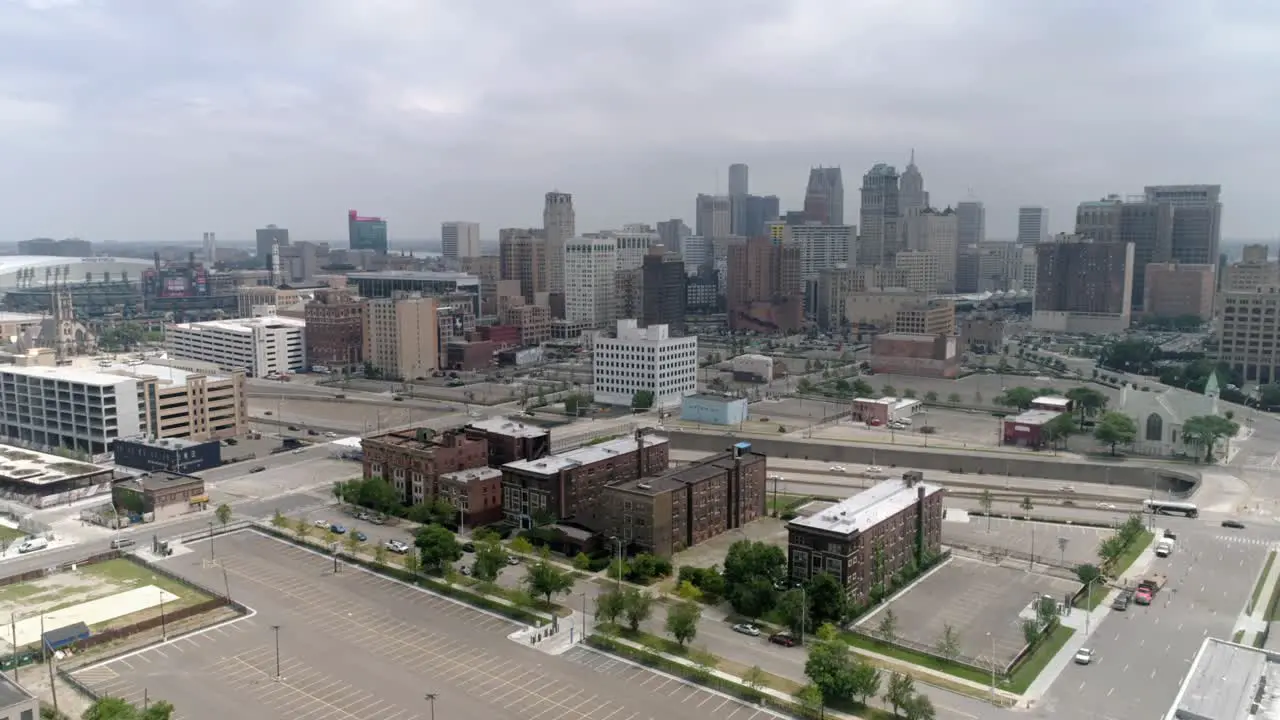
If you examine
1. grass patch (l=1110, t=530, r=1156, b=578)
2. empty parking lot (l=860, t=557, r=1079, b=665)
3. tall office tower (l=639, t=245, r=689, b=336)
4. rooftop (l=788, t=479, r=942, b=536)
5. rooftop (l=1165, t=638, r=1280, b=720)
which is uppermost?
tall office tower (l=639, t=245, r=689, b=336)

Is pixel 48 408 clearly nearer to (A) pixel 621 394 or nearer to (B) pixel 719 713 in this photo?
(A) pixel 621 394

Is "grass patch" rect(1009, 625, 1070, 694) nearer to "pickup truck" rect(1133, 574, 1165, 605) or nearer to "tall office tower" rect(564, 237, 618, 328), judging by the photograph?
"pickup truck" rect(1133, 574, 1165, 605)

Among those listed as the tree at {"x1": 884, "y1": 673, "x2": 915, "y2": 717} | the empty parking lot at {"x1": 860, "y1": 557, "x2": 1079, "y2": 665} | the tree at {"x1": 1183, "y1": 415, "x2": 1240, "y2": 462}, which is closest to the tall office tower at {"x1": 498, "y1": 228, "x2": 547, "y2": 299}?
the tree at {"x1": 1183, "y1": 415, "x2": 1240, "y2": 462}

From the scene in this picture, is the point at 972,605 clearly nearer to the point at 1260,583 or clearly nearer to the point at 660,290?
the point at 1260,583

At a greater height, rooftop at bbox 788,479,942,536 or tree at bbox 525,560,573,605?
rooftop at bbox 788,479,942,536

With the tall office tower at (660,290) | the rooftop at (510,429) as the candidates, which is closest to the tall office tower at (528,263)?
the tall office tower at (660,290)

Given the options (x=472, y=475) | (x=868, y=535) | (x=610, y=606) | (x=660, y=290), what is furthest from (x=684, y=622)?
(x=660, y=290)
